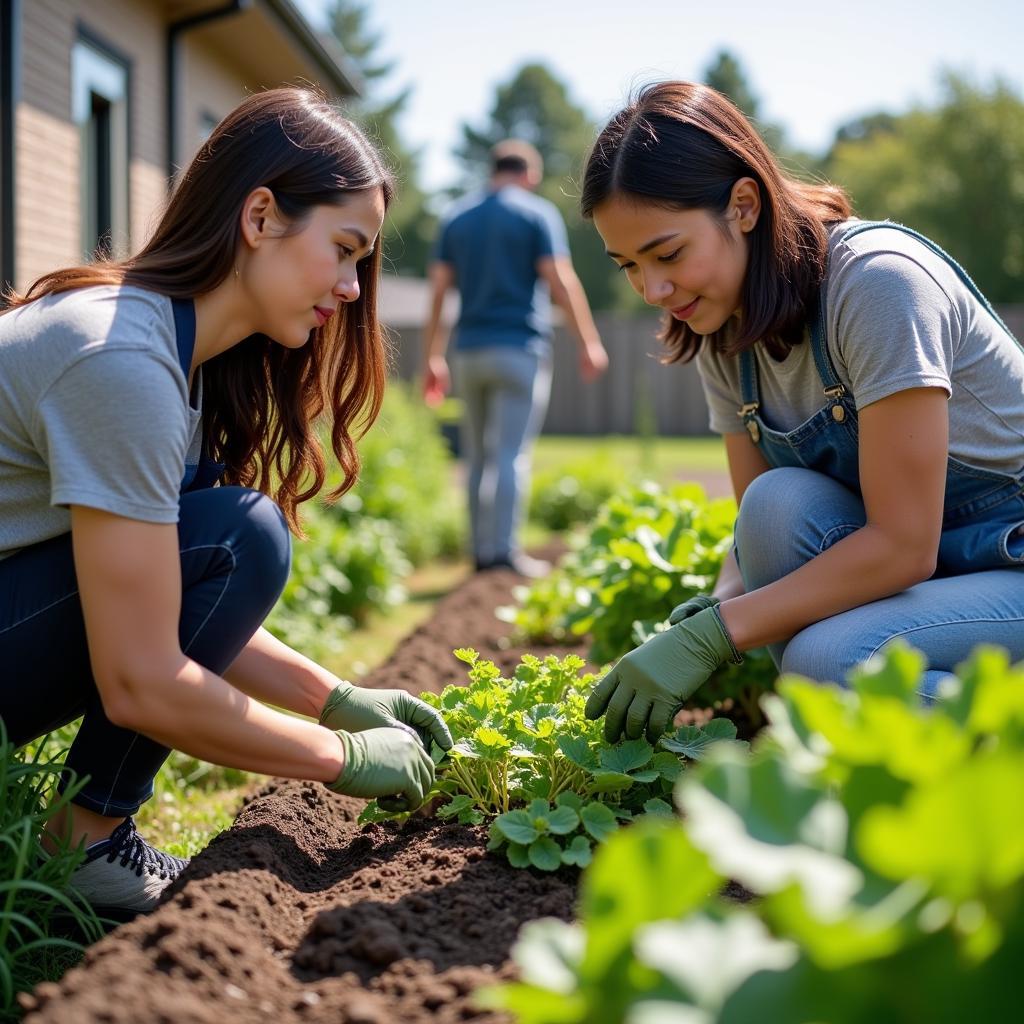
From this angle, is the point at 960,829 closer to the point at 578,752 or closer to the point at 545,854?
the point at 545,854

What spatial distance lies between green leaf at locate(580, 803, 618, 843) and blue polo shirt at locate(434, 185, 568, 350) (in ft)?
14.4

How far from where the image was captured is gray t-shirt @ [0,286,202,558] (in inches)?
63.8

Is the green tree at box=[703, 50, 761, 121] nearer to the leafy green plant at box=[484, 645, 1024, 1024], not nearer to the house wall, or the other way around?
the house wall

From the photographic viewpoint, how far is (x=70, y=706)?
78.0 inches

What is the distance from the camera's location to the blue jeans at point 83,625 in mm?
1855

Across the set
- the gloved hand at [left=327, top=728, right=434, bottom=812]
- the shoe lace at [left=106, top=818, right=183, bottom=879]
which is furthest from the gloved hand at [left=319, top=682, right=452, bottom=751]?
the shoe lace at [left=106, top=818, right=183, bottom=879]

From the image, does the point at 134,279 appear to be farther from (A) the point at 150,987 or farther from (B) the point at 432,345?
(B) the point at 432,345

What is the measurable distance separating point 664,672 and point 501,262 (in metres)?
4.26

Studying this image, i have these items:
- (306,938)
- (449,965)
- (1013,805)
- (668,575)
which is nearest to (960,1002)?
(1013,805)

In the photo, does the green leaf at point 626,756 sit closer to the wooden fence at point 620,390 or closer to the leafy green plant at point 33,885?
the leafy green plant at point 33,885

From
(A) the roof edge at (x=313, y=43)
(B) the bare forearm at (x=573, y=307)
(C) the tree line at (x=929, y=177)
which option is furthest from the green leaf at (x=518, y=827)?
(C) the tree line at (x=929, y=177)

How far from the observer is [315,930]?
1617 mm

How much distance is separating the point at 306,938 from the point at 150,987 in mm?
361

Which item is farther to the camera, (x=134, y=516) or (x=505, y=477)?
(x=505, y=477)
